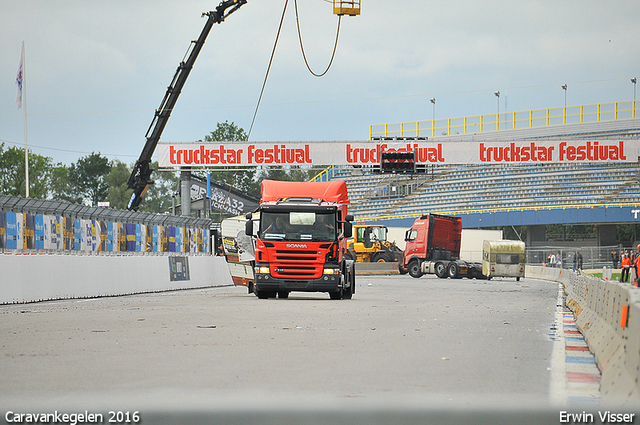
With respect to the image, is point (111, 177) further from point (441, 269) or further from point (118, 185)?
point (441, 269)

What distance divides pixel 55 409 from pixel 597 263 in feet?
176

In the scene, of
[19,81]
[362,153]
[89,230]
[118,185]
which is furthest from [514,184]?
[118,185]

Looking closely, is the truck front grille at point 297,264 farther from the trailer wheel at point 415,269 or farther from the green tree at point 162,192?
the green tree at point 162,192

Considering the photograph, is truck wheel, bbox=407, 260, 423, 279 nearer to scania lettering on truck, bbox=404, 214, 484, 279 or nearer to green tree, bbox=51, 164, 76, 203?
scania lettering on truck, bbox=404, 214, 484, 279

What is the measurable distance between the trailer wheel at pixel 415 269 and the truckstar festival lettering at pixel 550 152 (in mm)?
7303

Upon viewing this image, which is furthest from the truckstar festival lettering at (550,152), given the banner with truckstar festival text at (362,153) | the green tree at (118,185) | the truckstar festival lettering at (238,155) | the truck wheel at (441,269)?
the green tree at (118,185)

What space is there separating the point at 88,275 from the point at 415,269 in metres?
29.4

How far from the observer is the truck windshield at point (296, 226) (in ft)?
66.0

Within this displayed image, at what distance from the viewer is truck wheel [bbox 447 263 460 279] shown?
46031 millimetres

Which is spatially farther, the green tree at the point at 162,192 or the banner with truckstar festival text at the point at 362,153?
the green tree at the point at 162,192

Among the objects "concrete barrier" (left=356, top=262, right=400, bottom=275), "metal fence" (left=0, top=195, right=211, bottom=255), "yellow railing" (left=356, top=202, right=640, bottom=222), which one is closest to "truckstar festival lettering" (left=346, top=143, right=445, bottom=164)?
"concrete barrier" (left=356, top=262, right=400, bottom=275)

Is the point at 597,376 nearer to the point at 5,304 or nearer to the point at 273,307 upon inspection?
the point at 273,307

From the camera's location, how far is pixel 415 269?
48.0 m

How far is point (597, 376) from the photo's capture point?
7.34 metres
